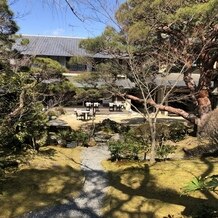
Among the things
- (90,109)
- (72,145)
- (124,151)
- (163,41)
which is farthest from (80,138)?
(90,109)

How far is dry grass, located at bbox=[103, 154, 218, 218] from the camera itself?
7525 mm

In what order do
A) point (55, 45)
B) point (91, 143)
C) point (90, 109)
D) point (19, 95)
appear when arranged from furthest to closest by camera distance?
point (55, 45) < point (90, 109) < point (91, 143) < point (19, 95)

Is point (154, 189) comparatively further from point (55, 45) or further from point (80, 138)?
point (55, 45)

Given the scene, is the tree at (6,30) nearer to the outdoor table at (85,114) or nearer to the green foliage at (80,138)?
the green foliage at (80,138)

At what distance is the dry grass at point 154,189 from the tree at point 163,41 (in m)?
1.23

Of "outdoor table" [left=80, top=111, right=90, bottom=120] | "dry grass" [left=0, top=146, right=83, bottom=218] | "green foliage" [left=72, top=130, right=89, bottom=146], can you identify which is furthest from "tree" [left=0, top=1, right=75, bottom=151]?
"outdoor table" [left=80, top=111, right=90, bottom=120]

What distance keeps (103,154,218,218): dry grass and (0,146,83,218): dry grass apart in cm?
106

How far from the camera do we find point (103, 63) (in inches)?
664

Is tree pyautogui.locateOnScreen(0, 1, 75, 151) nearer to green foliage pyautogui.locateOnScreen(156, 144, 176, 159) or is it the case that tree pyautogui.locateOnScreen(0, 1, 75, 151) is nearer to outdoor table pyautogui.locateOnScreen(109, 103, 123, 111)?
green foliage pyautogui.locateOnScreen(156, 144, 176, 159)

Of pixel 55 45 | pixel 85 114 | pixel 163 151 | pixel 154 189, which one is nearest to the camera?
pixel 154 189

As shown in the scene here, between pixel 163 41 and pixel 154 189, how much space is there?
24.4 ft

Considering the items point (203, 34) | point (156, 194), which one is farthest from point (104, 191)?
point (203, 34)

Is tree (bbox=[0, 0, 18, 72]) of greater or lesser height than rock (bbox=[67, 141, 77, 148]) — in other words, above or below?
above

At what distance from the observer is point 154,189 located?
896 centimetres
